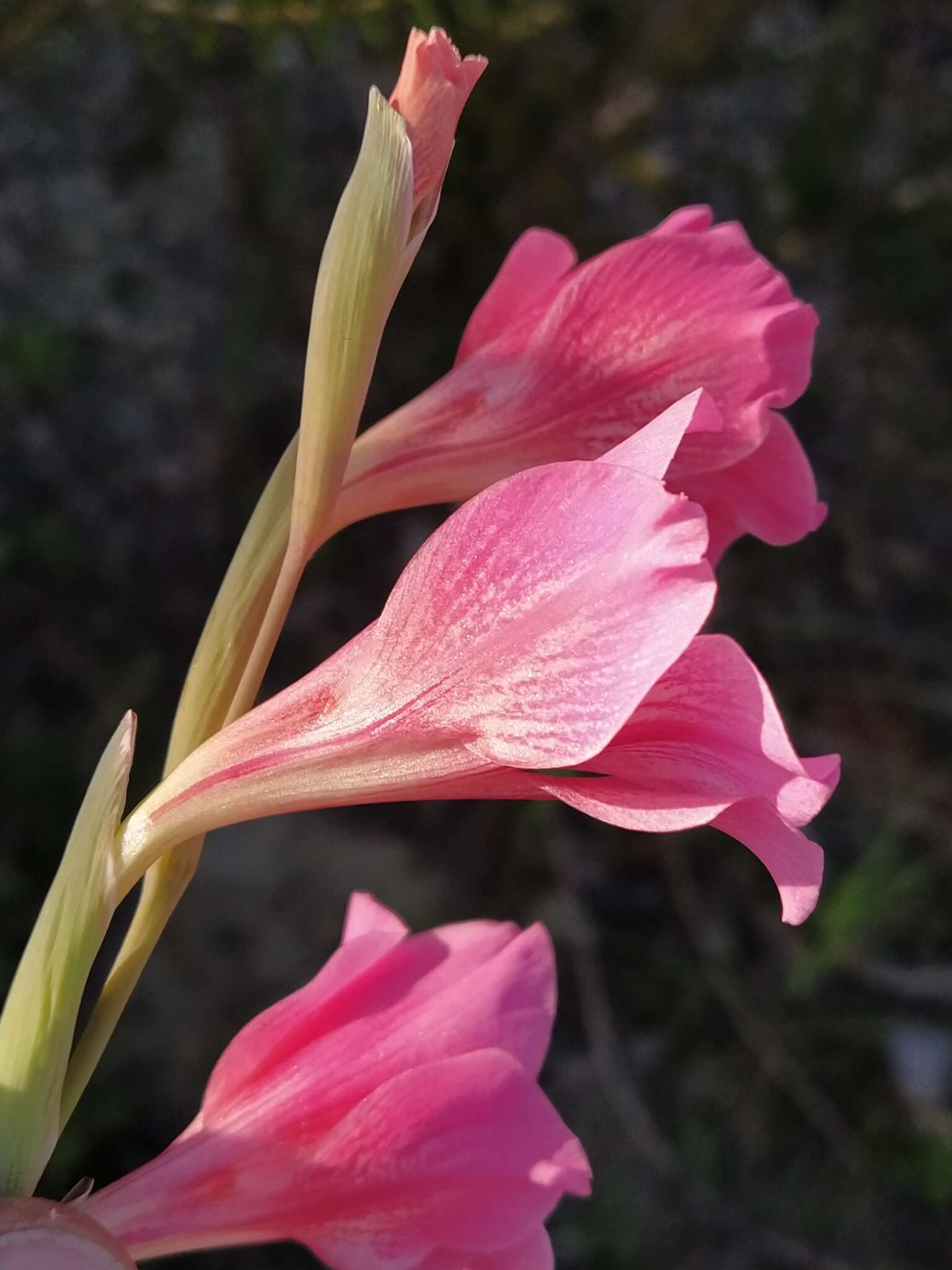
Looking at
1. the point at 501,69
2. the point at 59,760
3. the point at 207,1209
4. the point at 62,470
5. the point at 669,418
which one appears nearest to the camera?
the point at 669,418

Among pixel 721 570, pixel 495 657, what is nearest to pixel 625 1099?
pixel 721 570

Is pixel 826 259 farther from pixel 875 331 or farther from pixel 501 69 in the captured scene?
pixel 501 69

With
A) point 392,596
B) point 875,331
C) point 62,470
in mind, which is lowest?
point 875,331

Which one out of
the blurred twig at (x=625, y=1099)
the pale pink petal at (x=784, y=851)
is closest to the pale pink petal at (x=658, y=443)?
the pale pink petal at (x=784, y=851)

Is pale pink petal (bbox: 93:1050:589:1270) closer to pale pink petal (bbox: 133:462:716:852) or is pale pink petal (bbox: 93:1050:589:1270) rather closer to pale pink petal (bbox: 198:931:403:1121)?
pale pink petal (bbox: 198:931:403:1121)

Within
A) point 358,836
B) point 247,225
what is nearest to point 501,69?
point 247,225

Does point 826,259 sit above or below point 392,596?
below

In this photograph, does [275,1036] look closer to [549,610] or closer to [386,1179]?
[386,1179]

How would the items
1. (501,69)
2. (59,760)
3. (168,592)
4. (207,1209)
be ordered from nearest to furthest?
(207,1209)
(501,69)
(59,760)
(168,592)
